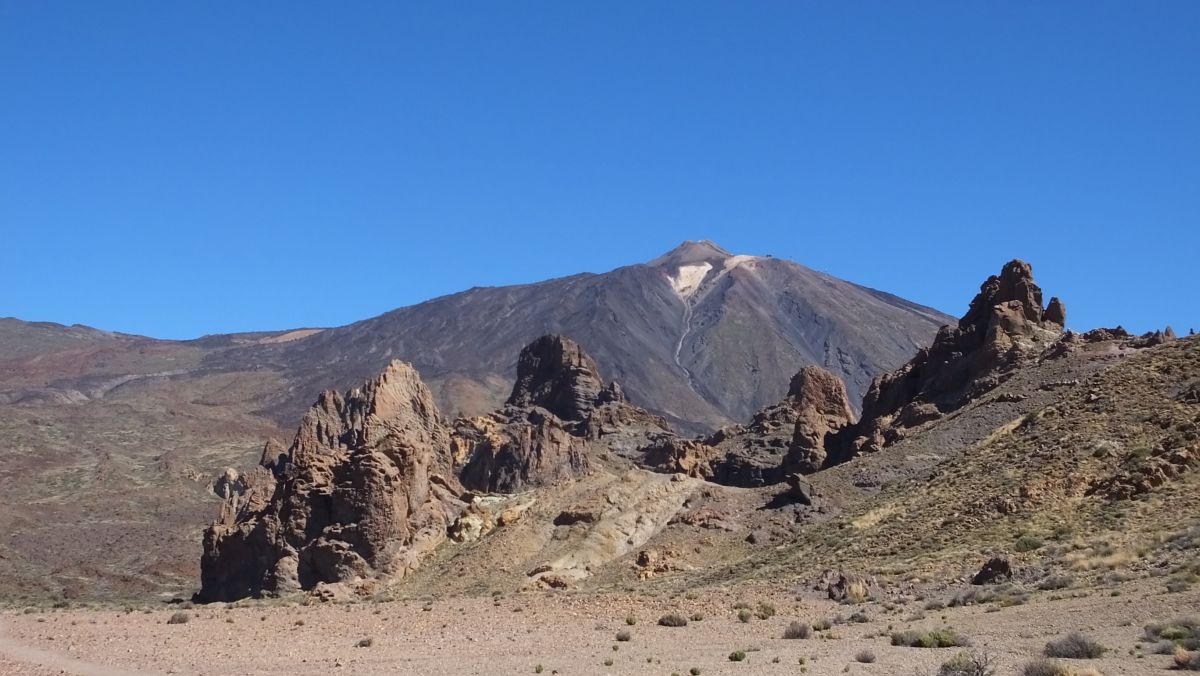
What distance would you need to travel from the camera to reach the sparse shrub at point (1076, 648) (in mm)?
21078

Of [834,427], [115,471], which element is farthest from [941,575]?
[115,471]

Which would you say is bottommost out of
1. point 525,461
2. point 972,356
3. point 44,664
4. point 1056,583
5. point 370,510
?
point 44,664

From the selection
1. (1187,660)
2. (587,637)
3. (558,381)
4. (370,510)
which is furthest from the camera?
(558,381)

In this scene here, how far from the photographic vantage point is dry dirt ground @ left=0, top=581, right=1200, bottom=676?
77.0 feet

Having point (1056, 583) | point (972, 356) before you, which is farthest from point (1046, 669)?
point (972, 356)

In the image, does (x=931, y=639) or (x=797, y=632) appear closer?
(x=931, y=639)

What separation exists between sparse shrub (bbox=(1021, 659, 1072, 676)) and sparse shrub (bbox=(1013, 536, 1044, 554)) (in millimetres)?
15233

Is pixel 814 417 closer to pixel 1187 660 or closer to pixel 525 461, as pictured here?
pixel 525 461

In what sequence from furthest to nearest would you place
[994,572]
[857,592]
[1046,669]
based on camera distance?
[857,592], [994,572], [1046,669]

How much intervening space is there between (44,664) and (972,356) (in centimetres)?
4399

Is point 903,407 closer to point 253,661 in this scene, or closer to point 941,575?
point 941,575

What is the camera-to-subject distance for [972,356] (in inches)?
2434

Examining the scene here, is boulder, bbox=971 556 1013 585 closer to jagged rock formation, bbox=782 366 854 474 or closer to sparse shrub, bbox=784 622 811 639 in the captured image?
sparse shrub, bbox=784 622 811 639

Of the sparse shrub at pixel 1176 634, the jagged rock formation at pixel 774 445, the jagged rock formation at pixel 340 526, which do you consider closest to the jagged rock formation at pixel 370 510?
the jagged rock formation at pixel 340 526
